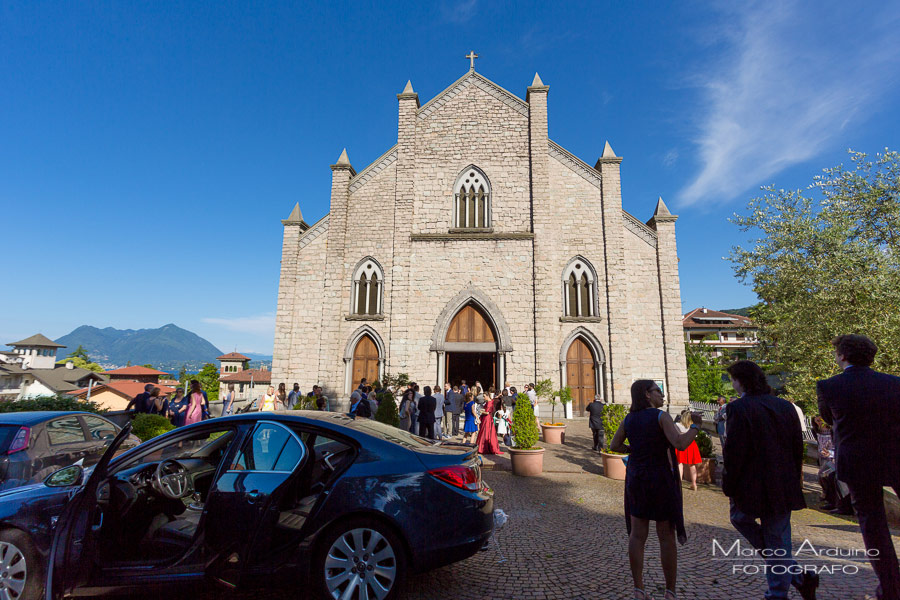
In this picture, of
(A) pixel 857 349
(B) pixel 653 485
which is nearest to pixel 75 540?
(B) pixel 653 485

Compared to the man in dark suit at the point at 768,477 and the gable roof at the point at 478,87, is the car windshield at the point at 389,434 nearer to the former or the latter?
the man in dark suit at the point at 768,477

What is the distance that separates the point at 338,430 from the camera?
342 cm

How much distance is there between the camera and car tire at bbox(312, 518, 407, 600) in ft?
9.85

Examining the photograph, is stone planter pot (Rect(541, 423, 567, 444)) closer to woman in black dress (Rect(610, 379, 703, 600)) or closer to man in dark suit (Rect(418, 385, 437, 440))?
man in dark suit (Rect(418, 385, 437, 440))

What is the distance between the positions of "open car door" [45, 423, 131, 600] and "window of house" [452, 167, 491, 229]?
1582 centimetres

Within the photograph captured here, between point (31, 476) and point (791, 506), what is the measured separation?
862cm

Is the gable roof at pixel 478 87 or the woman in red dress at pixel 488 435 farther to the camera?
the gable roof at pixel 478 87

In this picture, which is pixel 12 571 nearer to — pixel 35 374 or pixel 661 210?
pixel 661 210

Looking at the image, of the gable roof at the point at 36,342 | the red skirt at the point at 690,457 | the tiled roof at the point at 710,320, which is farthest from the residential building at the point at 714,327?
the gable roof at the point at 36,342

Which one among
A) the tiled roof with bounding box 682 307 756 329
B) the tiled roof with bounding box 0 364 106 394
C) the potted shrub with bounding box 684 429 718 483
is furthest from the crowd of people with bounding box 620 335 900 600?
the tiled roof with bounding box 682 307 756 329

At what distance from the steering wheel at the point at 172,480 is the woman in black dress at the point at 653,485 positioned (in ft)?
12.8

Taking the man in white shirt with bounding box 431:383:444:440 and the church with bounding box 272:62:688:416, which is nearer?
the man in white shirt with bounding box 431:383:444:440

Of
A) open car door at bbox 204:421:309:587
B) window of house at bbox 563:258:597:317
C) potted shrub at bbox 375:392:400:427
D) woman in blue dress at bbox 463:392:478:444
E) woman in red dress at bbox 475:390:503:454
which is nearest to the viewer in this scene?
open car door at bbox 204:421:309:587

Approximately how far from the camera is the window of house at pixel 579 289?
17.0m
